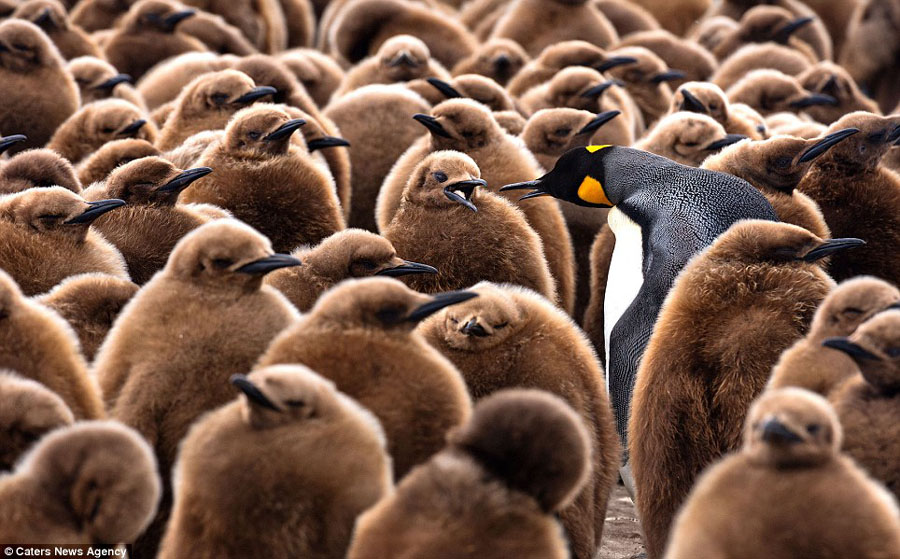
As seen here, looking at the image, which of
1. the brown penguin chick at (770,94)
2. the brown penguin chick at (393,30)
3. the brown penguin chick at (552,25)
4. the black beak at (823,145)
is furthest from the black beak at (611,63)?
the black beak at (823,145)

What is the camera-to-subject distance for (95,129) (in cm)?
471

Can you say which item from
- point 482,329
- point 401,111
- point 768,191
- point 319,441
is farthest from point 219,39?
point 319,441

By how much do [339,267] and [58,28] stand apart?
150 inches

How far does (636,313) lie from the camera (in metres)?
3.46

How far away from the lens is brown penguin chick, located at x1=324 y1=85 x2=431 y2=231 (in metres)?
4.89

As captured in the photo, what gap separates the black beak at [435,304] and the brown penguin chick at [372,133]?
216 cm

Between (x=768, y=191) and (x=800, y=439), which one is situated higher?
(x=800, y=439)

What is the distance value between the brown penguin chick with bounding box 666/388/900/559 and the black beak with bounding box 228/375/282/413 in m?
0.65

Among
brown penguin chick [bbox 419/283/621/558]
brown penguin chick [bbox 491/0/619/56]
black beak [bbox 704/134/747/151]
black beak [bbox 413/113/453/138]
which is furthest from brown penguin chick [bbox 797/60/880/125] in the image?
brown penguin chick [bbox 419/283/621/558]

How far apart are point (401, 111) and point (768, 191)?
1538mm

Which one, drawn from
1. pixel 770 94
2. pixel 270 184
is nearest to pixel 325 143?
pixel 270 184

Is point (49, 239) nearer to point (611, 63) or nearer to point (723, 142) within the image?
point (723, 142)

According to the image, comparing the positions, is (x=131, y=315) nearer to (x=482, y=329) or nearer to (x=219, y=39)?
(x=482, y=329)

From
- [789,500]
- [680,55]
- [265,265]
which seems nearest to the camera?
[789,500]
